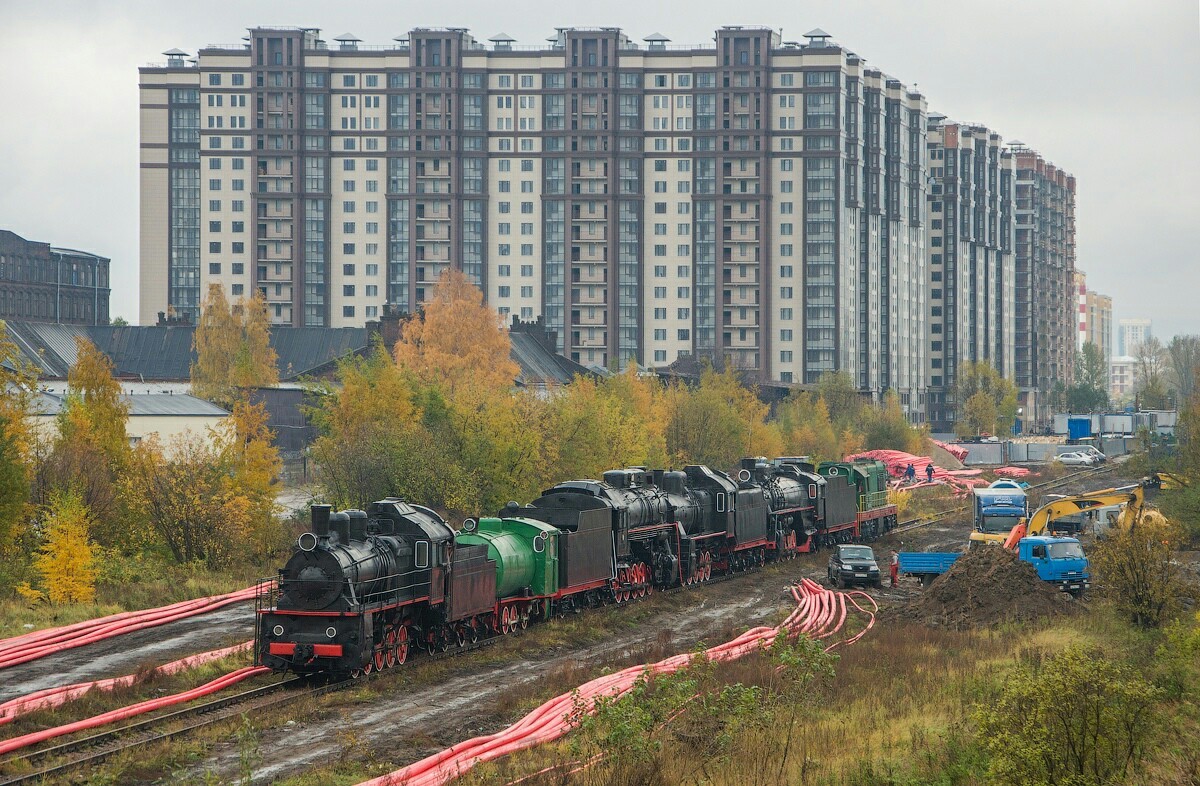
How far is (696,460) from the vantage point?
8256 centimetres

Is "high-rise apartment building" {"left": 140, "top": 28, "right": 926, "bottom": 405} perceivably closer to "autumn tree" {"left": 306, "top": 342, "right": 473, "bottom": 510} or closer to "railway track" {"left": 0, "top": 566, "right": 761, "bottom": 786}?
"autumn tree" {"left": 306, "top": 342, "right": 473, "bottom": 510}

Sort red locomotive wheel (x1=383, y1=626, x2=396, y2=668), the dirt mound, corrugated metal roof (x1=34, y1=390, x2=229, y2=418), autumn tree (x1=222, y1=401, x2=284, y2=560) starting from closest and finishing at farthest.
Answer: red locomotive wheel (x1=383, y1=626, x2=396, y2=668)
the dirt mound
autumn tree (x1=222, y1=401, x2=284, y2=560)
corrugated metal roof (x1=34, y1=390, x2=229, y2=418)

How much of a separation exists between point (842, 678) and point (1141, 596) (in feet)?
41.0

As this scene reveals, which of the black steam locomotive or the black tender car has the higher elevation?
the black steam locomotive

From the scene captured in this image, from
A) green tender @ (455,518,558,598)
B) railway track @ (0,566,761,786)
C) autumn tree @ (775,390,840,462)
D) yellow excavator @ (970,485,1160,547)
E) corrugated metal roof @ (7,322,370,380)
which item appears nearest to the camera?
railway track @ (0,566,761,786)

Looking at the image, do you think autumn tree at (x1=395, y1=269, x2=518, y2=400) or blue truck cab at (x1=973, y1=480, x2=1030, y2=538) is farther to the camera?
autumn tree at (x1=395, y1=269, x2=518, y2=400)

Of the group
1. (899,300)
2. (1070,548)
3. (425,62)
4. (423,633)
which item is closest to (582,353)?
(425,62)

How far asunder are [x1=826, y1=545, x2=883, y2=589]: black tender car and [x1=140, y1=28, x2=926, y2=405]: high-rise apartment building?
102606mm

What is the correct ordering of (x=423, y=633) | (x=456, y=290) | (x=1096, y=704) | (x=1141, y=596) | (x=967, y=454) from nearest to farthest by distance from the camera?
(x=1096, y=704) → (x=423, y=633) → (x=1141, y=596) → (x=456, y=290) → (x=967, y=454)

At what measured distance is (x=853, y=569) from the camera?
4872 centimetres

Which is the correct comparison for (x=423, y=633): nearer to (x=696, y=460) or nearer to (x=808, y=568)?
(x=808, y=568)

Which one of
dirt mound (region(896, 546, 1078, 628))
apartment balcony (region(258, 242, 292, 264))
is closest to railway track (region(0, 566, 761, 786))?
dirt mound (region(896, 546, 1078, 628))

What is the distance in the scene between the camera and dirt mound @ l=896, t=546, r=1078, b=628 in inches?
1523

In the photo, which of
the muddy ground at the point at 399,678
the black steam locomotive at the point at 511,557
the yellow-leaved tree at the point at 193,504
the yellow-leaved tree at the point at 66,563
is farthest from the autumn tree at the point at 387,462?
the yellow-leaved tree at the point at 66,563
